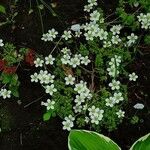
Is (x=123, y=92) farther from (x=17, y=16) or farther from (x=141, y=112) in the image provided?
(x=17, y=16)

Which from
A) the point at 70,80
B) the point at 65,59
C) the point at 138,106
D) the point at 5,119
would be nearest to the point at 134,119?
the point at 138,106

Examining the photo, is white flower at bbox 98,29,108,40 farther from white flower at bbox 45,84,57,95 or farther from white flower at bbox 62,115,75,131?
white flower at bbox 62,115,75,131

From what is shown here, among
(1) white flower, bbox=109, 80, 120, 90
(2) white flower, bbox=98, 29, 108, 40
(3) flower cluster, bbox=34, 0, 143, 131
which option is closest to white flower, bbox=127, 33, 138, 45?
(3) flower cluster, bbox=34, 0, 143, 131

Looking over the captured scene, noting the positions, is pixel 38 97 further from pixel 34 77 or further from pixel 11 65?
pixel 11 65

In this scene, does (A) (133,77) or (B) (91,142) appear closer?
(B) (91,142)

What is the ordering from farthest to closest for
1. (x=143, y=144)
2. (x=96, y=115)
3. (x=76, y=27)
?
(x=76, y=27), (x=96, y=115), (x=143, y=144)
